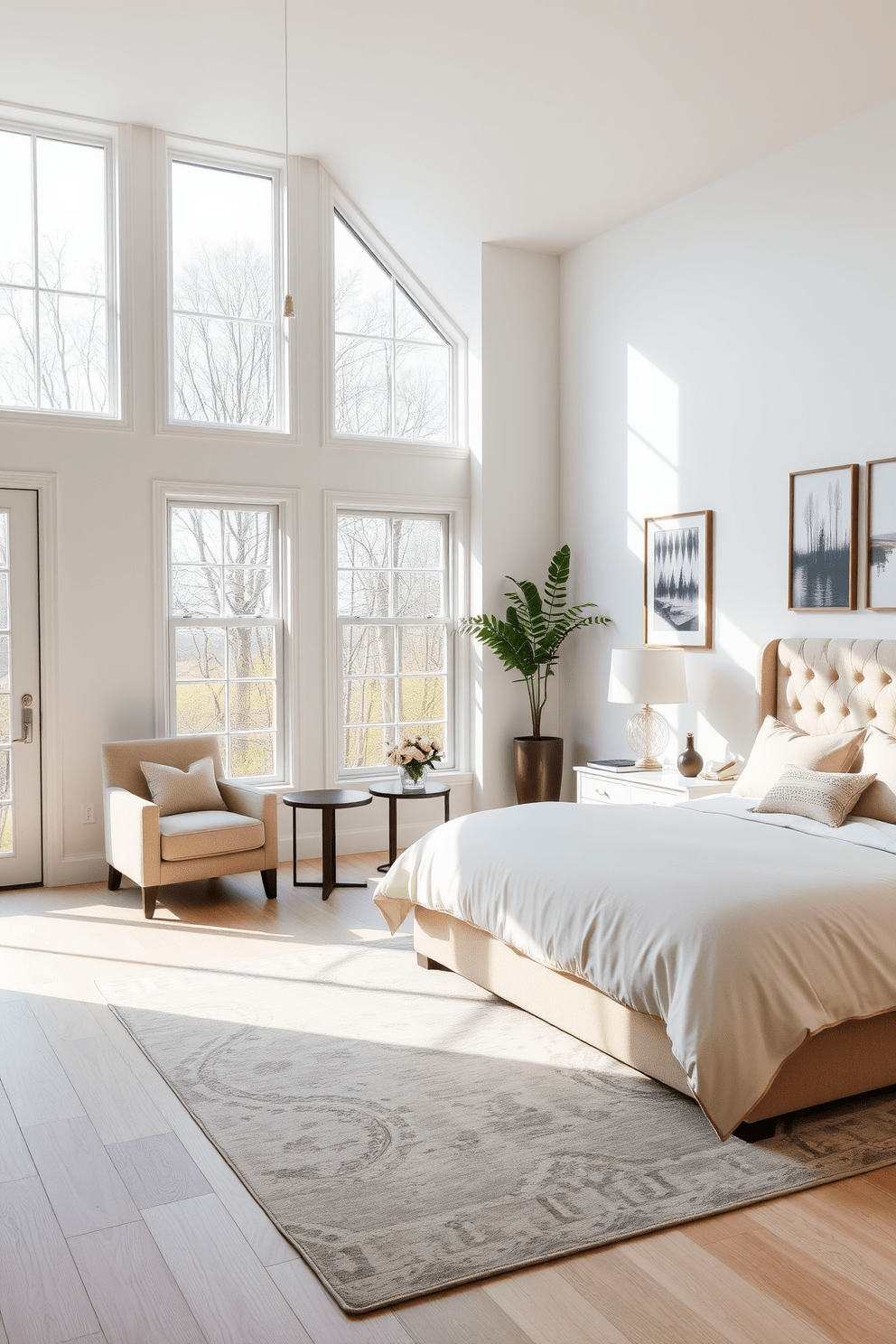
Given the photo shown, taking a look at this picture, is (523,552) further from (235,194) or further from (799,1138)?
(799,1138)

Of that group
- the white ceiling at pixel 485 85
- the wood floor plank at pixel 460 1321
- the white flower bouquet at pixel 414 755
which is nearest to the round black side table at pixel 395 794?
the white flower bouquet at pixel 414 755

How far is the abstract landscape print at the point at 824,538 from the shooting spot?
5090 millimetres

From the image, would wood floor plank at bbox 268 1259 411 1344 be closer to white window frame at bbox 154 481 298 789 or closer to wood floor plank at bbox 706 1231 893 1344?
wood floor plank at bbox 706 1231 893 1344

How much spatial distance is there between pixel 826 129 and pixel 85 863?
538 cm

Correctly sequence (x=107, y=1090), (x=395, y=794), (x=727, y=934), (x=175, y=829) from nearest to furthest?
(x=727, y=934) < (x=107, y=1090) < (x=175, y=829) < (x=395, y=794)

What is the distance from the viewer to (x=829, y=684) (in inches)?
201

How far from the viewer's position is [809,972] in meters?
Result: 3.04

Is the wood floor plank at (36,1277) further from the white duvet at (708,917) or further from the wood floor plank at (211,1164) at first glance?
the white duvet at (708,917)

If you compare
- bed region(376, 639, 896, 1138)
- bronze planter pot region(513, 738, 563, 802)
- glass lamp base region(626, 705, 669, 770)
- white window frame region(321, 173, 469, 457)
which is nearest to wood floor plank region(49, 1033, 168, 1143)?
bed region(376, 639, 896, 1138)

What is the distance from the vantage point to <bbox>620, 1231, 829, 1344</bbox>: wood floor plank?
7.33 ft

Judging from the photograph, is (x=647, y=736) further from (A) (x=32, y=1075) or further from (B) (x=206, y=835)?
(A) (x=32, y=1075)

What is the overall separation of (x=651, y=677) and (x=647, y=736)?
1.44 ft

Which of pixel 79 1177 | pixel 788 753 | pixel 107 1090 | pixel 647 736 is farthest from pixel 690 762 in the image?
pixel 79 1177

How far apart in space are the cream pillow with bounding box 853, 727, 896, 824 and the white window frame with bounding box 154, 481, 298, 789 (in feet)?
11.4
